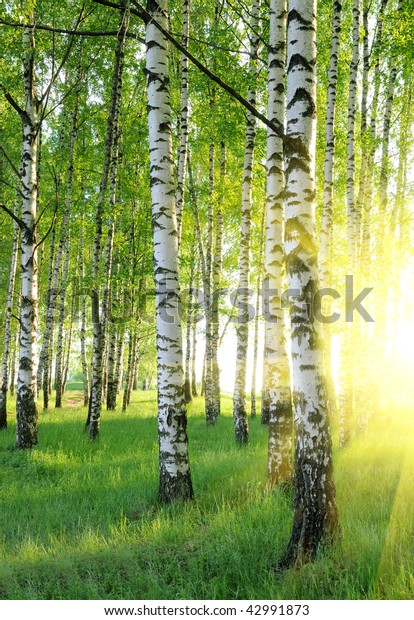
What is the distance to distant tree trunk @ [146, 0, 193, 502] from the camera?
5082mm

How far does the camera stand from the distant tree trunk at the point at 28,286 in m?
8.61

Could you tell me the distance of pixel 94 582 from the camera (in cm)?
335

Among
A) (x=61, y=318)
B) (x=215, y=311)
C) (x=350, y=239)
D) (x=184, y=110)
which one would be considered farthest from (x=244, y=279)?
(x=61, y=318)

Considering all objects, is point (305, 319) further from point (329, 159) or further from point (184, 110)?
point (184, 110)

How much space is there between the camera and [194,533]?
13.3 feet

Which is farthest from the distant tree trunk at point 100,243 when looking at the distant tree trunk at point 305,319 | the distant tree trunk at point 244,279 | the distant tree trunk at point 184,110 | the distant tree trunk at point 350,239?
the distant tree trunk at point 305,319

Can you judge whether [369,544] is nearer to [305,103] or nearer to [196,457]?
[305,103]

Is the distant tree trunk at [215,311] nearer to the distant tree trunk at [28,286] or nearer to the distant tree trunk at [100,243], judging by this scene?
the distant tree trunk at [100,243]

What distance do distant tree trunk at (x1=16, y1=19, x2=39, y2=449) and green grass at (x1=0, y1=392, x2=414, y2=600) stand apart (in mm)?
1269

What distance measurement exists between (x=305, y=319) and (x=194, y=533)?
2.31 m

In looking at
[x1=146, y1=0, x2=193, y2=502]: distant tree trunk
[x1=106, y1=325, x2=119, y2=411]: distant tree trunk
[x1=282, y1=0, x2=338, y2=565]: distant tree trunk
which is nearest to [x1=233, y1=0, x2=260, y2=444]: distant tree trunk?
[x1=146, y1=0, x2=193, y2=502]: distant tree trunk

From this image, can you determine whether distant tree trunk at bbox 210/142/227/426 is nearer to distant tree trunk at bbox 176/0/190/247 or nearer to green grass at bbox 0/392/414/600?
distant tree trunk at bbox 176/0/190/247

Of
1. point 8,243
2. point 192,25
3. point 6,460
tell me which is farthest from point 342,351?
point 8,243

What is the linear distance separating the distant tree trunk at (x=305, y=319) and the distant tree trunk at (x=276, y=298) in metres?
1.95
